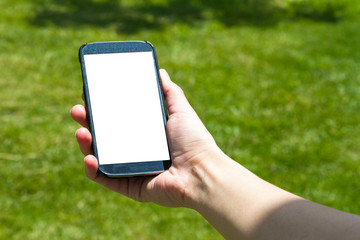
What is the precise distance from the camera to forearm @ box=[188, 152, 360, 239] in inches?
59.2

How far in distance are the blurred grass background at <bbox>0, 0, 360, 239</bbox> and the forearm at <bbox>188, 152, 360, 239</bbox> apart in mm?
1575

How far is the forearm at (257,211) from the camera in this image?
1.50 metres

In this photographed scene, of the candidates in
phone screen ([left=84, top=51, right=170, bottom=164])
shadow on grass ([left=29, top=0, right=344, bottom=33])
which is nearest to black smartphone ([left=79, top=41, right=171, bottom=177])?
phone screen ([left=84, top=51, right=170, bottom=164])

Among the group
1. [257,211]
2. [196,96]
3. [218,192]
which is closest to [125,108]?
[218,192]

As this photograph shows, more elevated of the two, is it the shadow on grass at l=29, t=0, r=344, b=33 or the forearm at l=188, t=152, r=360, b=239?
the forearm at l=188, t=152, r=360, b=239

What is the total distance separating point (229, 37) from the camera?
6.36 metres

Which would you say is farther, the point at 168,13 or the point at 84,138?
the point at 168,13

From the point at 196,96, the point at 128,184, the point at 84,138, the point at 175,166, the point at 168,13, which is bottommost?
the point at 196,96

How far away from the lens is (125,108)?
7.50ft

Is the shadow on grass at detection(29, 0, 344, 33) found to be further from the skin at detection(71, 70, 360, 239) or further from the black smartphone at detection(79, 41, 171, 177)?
the skin at detection(71, 70, 360, 239)

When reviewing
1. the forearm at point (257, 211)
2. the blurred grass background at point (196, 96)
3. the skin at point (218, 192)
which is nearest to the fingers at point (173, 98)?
the skin at point (218, 192)

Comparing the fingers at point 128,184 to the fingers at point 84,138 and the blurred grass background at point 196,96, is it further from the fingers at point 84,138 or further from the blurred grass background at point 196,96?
the blurred grass background at point 196,96

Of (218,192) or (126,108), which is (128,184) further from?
(218,192)

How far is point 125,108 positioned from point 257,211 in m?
0.88
